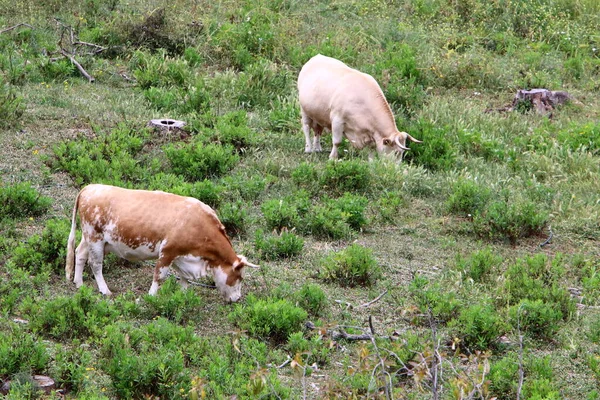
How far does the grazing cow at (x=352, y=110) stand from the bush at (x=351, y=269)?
3.22 meters

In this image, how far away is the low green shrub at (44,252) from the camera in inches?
320

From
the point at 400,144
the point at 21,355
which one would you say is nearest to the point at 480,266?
the point at 400,144

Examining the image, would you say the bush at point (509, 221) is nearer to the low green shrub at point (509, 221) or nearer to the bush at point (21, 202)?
the low green shrub at point (509, 221)

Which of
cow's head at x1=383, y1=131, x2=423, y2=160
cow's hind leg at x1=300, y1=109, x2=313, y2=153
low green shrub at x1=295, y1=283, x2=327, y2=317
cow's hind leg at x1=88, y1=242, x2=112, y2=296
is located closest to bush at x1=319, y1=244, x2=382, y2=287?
low green shrub at x1=295, y1=283, x2=327, y2=317

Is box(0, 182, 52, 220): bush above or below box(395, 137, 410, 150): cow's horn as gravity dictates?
above

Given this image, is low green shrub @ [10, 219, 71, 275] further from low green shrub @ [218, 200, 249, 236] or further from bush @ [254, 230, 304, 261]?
bush @ [254, 230, 304, 261]

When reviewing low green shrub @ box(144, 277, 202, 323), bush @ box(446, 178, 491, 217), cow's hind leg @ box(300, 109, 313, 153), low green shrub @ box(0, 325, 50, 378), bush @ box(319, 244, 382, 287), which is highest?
low green shrub @ box(0, 325, 50, 378)

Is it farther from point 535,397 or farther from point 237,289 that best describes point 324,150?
point 535,397

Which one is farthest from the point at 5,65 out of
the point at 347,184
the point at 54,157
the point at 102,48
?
the point at 347,184

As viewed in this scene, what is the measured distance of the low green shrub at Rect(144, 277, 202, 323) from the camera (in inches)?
296

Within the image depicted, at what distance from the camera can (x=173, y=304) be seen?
24.7 ft

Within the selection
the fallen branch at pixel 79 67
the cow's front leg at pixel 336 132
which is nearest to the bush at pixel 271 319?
the cow's front leg at pixel 336 132

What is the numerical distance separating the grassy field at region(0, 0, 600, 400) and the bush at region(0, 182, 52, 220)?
2cm

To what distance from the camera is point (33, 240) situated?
27.3 ft
